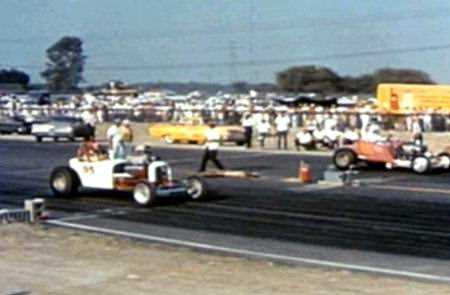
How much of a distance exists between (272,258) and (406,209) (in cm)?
888

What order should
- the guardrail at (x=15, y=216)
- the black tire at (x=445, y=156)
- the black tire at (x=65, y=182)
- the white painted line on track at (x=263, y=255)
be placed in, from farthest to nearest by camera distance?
1. the black tire at (x=445, y=156)
2. the black tire at (x=65, y=182)
3. the guardrail at (x=15, y=216)
4. the white painted line on track at (x=263, y=255)

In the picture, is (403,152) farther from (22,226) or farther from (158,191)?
(22,226)

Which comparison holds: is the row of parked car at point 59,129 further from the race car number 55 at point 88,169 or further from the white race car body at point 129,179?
the race car number 55 at point 88,169

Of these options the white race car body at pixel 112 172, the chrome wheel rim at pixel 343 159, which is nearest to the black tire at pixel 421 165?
the chrome wheel rim at pixel 343 159

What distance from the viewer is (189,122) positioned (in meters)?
66.7

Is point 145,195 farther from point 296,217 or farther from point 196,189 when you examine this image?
point 296,217

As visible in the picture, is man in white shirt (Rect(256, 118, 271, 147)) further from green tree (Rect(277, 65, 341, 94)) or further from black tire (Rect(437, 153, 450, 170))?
green tree (Rect(277, 65, 341, 94))

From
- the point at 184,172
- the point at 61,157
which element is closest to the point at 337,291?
the point at 184,172

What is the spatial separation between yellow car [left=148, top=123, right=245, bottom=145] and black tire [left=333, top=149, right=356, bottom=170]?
15.5 meters

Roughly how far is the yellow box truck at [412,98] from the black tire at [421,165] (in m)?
37.5

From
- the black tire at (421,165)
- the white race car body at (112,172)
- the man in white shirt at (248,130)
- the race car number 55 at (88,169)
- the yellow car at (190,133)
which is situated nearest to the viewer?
the white race car body at (112,172)

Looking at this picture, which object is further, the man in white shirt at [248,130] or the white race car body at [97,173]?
the man in white shirt at [248,130]

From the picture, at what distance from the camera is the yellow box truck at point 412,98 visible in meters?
80.1

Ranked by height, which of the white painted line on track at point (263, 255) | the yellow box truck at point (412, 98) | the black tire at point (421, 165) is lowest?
the white painted line on track at point (263, 255)
